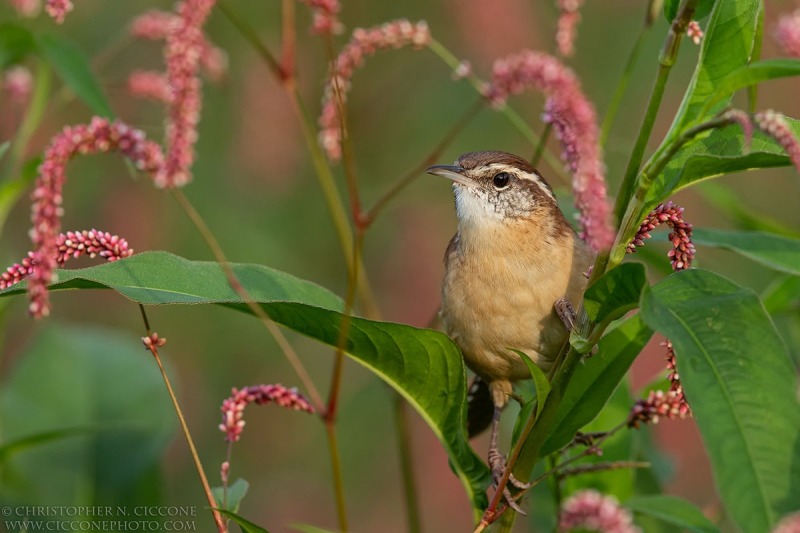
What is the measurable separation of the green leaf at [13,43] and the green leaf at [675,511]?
7.84 feet

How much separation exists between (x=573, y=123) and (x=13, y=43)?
1924 millimetres

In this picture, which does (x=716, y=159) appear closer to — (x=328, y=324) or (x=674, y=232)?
(x=674, y=232)

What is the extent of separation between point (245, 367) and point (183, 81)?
4.76 m

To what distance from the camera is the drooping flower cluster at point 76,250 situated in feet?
7.54

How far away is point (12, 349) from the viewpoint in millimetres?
6215

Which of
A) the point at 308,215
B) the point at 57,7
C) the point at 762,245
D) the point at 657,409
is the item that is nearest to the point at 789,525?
the point at 657,409

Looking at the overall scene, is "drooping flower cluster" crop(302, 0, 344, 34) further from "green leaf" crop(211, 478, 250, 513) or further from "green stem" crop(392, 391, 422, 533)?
"green leaf" crop(211, 478, 250, 513)

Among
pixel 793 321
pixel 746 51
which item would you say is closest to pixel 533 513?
pixel 793 321

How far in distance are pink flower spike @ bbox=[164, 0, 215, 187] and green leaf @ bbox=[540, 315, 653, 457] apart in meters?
1.06

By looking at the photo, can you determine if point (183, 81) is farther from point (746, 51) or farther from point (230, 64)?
point (230, 64)

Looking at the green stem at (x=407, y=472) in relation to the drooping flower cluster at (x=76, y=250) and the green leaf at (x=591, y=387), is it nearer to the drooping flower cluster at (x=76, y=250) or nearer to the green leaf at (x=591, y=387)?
the green leaf at (x=591, y=387)

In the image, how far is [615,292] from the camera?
212 cm

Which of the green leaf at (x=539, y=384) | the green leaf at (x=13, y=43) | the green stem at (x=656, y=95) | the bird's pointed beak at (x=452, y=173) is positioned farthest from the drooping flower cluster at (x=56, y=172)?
the bird's pointed beak at (x=452, y=173)

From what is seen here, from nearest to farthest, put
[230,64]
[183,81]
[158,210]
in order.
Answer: [183,81] → [158,210] → [230,64]
